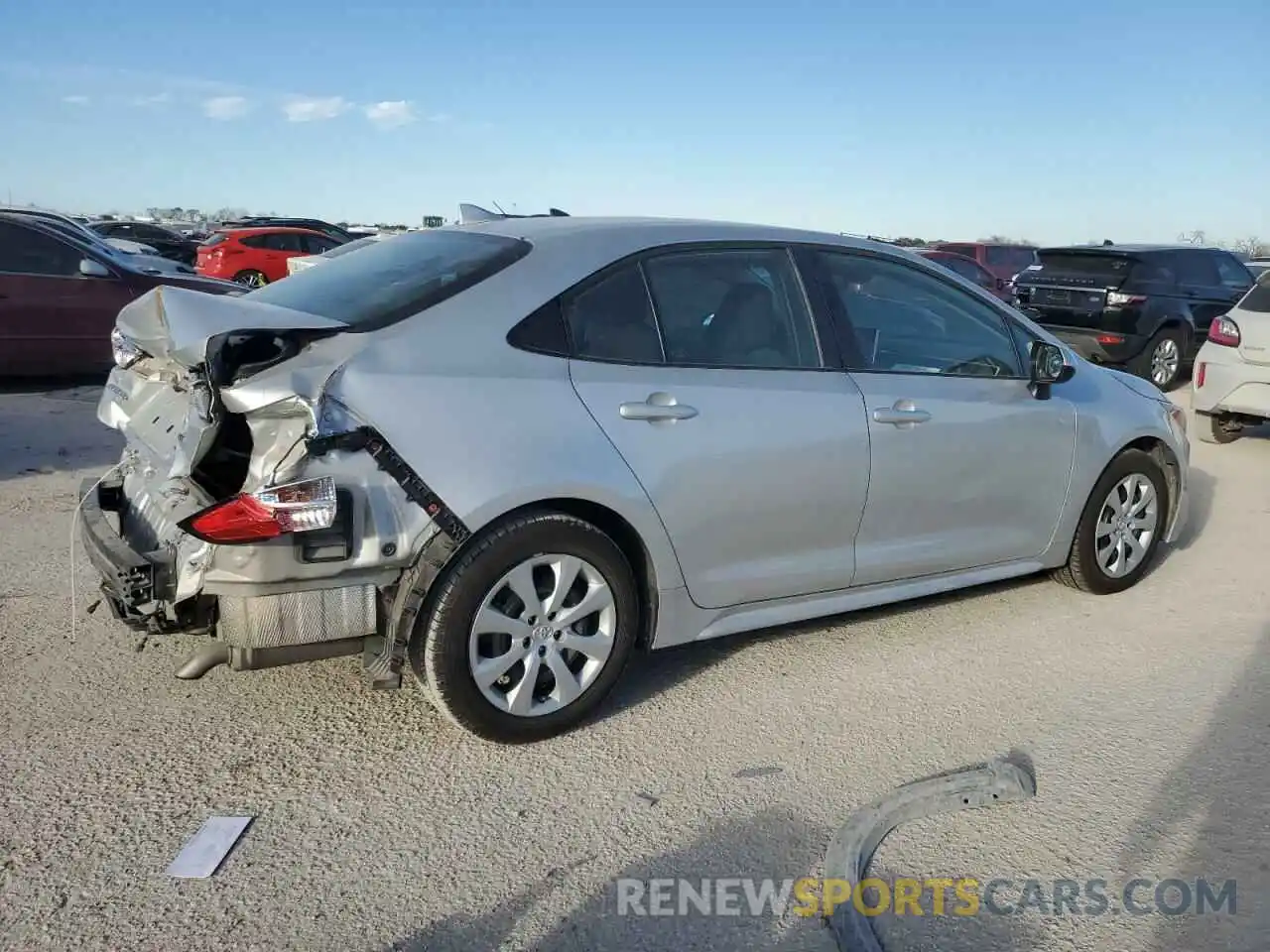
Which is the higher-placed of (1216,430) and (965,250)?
(965,250)

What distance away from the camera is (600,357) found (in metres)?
3.47

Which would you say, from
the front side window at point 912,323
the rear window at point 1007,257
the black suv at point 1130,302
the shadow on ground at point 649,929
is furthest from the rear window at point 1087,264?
the shadow on ground at point 649,929

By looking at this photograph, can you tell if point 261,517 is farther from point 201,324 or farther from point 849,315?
point 849,315

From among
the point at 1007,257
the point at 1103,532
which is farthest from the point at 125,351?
the point at 1007,257

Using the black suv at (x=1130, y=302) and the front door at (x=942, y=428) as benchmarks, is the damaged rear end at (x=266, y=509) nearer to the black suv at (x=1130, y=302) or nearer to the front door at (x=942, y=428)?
the front door at (x=942, y=428)

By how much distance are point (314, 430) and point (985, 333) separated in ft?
9.54

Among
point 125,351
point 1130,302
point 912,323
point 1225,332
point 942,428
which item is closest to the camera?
point 125,351

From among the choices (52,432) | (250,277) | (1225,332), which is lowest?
(52,432)

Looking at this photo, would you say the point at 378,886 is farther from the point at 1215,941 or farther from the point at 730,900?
the point at 1215,941

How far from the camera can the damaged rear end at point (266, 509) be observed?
293 cm

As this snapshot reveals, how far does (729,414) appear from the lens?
3.63 meters

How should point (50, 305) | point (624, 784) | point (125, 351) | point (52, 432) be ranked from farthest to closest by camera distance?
point (50, 305) → point (52, 432) → point (125, 351) → point (624, 784)

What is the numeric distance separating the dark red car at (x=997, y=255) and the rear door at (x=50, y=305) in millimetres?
16303

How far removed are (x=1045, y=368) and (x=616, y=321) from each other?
202cm
